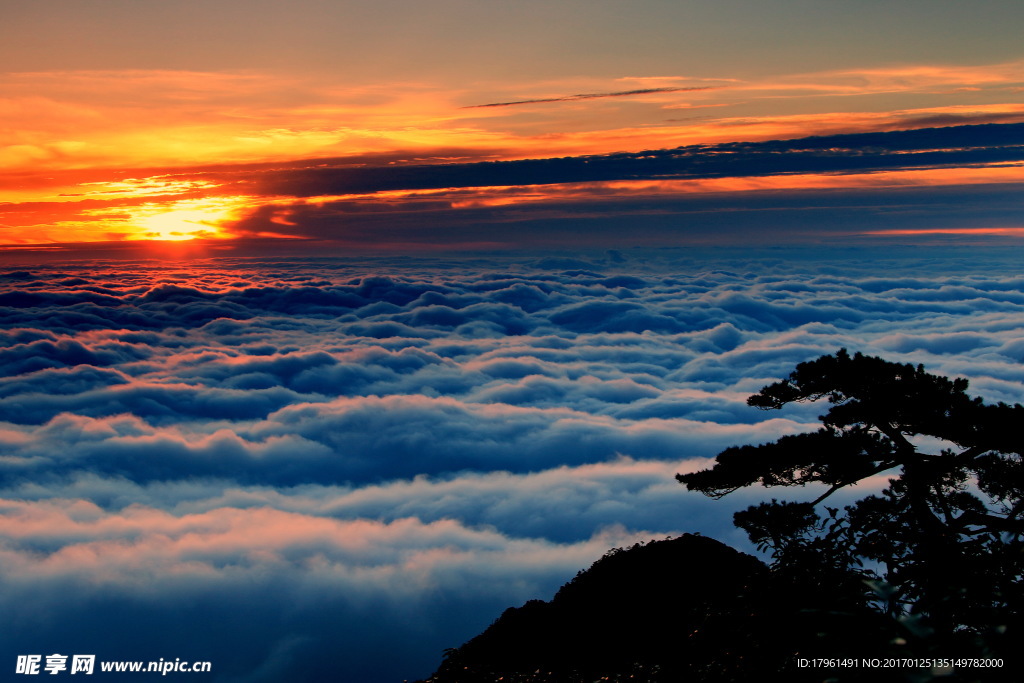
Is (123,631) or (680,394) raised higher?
(680,394)

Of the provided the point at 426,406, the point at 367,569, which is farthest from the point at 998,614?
the point at 426,406

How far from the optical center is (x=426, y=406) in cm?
19138

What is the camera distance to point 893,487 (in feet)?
46.6

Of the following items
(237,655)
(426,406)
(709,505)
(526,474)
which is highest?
(426,406)

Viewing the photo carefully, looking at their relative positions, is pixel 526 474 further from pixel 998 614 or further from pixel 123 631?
pixel 998 614

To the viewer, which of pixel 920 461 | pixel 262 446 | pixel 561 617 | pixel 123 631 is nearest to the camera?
pixel 920 461

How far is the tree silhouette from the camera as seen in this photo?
11.7 meters

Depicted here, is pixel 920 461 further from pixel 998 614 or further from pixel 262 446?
pixel 262 446

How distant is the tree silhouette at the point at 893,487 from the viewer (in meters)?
11.7

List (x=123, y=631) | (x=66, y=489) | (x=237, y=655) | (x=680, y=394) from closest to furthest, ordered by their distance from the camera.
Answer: (x=237, y=655)
(x=123, y=631)
(x=66, y=489)
(x=680, y=394)

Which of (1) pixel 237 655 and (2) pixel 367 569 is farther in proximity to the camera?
(2) pixel 367 569

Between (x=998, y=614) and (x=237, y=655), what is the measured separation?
9663cm

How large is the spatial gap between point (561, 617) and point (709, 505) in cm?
11458

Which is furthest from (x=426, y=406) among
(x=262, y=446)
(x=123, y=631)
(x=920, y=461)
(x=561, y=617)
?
(x=920, y=461)
